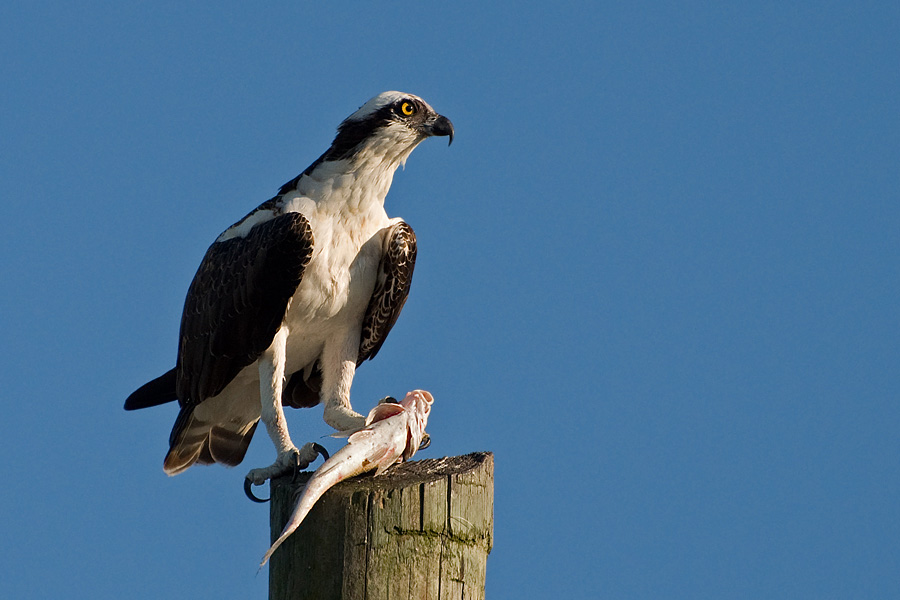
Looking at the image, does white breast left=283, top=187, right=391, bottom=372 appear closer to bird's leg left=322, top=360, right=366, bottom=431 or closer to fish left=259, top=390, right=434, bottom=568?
bird's leg left=322, top=360, right=366, bottom=431

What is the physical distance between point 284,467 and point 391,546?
1.88m

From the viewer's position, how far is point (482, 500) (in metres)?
4.79

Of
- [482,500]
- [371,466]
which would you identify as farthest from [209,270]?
[482,500]

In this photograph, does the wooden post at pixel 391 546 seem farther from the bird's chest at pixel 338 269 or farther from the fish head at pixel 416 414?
the bird's chest at pixel 338 269

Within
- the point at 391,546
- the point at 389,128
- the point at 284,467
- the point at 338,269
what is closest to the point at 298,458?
the point at 284,467

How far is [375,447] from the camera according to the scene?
17.4 feet

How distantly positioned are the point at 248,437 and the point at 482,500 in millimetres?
3101

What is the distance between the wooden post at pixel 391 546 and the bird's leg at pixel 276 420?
54.3 inches

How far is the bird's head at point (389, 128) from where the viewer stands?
6742 mm

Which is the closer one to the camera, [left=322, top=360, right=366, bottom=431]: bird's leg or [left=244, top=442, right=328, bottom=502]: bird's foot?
[left=244, top=442, right=328, bottom=502]: bird's foot

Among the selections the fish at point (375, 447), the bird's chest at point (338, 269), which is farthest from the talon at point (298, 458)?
the bird's chest at point (338, 269)

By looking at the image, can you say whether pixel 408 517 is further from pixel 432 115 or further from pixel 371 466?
pixel 432 115

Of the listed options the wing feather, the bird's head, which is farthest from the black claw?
the bird's head

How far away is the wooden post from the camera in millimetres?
4293
